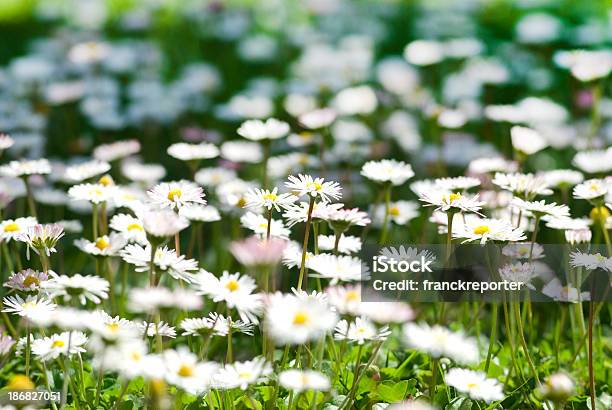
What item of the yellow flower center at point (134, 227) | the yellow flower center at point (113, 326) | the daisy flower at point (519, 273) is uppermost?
the yellow flower center at point (134, 227)

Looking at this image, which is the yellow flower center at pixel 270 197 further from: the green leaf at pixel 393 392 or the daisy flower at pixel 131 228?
the green leaf at pixel 393 392

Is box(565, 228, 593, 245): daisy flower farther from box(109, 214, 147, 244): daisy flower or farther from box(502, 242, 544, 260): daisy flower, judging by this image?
box(109, 214, 147, 244): daisy flower

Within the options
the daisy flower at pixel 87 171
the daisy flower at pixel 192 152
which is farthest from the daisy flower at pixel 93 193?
the daisy flower at pixel 192 152

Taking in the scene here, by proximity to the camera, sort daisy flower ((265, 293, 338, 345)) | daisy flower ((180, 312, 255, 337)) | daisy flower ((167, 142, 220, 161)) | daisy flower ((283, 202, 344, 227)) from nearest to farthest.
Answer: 1. daisy flower ((265, 293, 338, 345))
2. daisy flower ((180, 312, 255, 337))
3. daisy flower ((283, 202, 344, 227))
4. daisy flower ((167, 142, 220, 161))

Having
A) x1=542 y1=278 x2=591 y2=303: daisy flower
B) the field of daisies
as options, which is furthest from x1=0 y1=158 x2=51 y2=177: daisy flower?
x1=542 y1=278 x2=591 y2=303: daisy flower

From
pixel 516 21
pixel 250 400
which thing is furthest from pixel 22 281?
pixel 516 21

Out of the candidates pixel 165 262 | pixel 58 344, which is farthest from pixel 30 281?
pixel 165 262

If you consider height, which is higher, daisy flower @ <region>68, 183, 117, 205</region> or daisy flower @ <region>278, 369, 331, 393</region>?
daisy flower @ <region>68, 183, 117, 205</region>
